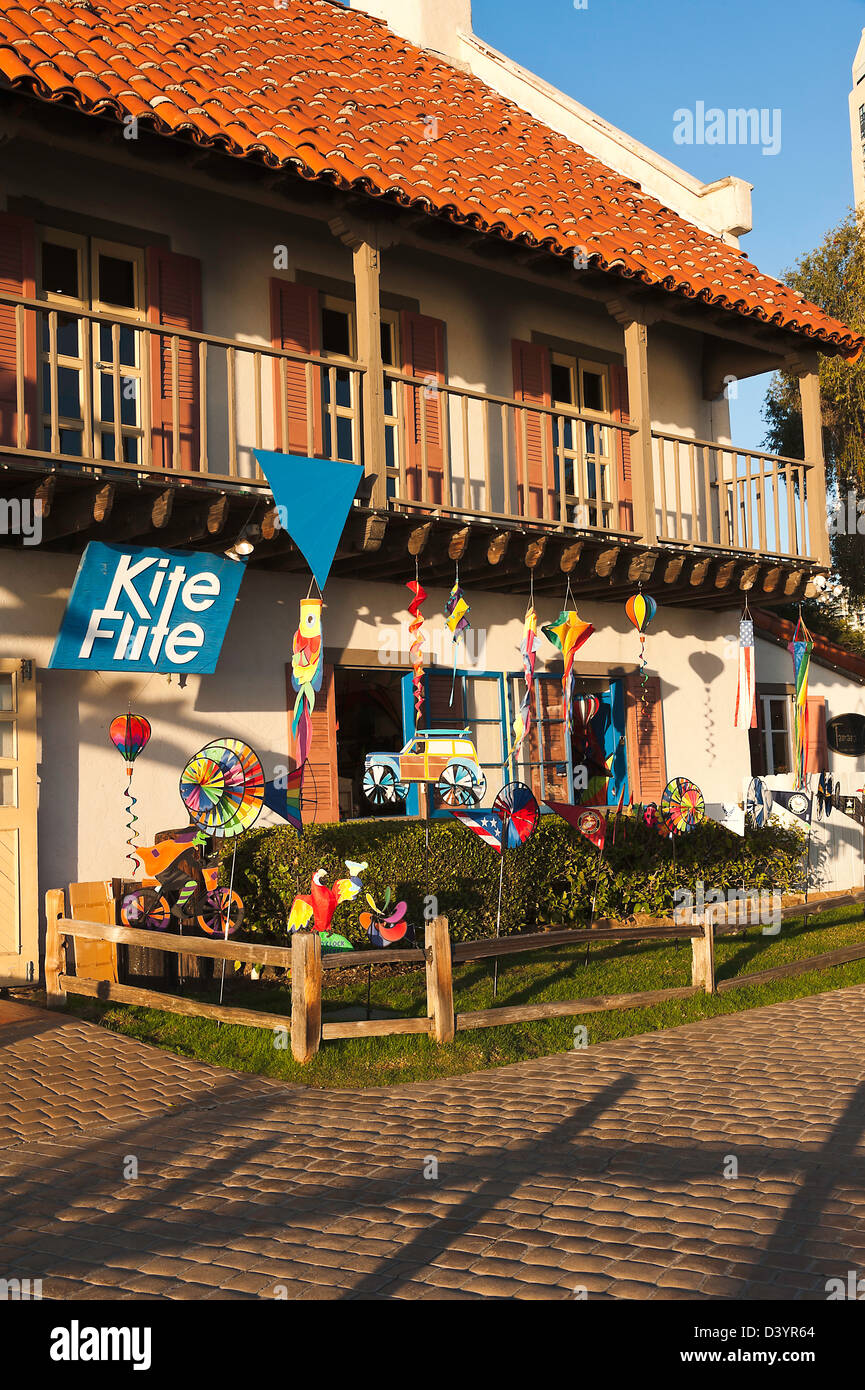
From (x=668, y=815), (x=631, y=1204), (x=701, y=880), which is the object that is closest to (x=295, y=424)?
(x=668, y=815)

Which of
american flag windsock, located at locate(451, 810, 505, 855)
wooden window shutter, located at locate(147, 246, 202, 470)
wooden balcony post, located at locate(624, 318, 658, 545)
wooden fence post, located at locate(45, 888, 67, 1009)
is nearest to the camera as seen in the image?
wooden fence post, located at locate(45, 888, 67, 1009)

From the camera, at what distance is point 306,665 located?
9.52 meters

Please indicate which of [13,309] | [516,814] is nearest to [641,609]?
[516,814]

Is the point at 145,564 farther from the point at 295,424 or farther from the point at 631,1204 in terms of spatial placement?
the point at 631,1204

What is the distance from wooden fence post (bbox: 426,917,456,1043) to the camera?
7336 millimetres

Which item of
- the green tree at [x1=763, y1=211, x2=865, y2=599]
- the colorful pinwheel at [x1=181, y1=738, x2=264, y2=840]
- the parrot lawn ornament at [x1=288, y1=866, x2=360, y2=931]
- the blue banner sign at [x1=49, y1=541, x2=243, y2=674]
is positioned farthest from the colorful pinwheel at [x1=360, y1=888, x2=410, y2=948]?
the green tree at [x1=763, y1=211, x2=865, y2=599]

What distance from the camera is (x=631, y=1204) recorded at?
496 cm

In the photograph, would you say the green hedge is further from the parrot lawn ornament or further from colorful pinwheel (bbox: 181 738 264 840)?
the parrot lawn ornament

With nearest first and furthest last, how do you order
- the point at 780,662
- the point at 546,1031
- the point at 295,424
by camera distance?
the point at 546,1031 → the point at 295,424 → the point at 780,662

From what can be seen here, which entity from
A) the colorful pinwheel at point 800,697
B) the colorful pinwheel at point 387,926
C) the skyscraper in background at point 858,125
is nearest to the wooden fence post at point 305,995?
the colorful pinwheel at point 387,926

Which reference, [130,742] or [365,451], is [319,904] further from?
[365,451]

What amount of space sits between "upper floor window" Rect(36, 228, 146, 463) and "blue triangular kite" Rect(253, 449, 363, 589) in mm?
1311

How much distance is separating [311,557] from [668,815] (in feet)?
17.7

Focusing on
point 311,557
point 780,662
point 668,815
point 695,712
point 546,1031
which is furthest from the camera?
point 780,662
